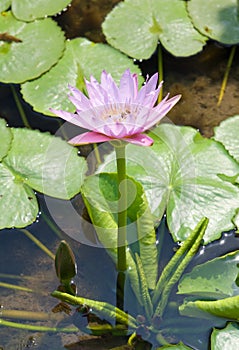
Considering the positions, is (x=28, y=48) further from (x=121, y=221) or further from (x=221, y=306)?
(x=221, y=306)

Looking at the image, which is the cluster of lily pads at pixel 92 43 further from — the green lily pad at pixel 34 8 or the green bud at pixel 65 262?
the green bud at pixel 65 262

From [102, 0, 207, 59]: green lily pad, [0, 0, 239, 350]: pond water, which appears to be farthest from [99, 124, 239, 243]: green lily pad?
[102, 0, 207, 59]: green lily pad

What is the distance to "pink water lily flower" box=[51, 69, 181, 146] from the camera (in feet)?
4.70

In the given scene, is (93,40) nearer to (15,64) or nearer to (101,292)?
(15,64)

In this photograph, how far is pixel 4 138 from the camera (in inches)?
86.0

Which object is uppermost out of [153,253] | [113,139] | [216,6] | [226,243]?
[113,139]

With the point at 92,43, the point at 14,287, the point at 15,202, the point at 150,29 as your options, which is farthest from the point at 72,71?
the point at 14,287

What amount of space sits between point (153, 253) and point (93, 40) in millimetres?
1247

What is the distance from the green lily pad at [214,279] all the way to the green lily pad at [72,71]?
82 centimetres

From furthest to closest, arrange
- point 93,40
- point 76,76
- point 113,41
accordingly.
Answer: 1. point 93,40
2. point 113,41
3. point 76,76

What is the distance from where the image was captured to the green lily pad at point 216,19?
2.62 metres

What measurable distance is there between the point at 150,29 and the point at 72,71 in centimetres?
43

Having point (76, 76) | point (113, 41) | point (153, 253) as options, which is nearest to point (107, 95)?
point (153, 253)

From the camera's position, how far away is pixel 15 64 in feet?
8.06
